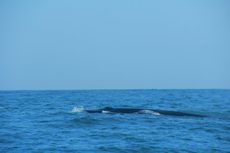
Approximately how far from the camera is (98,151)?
2056 centimetres

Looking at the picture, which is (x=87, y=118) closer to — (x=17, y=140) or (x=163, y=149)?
(x=17, y=140)

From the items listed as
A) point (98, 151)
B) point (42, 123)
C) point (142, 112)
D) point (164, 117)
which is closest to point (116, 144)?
point (98, 151)

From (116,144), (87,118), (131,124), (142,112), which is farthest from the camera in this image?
(142,112)

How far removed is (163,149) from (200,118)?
15.3 metres

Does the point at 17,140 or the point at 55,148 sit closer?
the point at 55,148

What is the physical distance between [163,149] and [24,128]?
35.1 feet

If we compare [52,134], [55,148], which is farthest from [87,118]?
[55,148]

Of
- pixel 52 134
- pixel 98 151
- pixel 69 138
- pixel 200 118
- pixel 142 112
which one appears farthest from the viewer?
pixel 142 112

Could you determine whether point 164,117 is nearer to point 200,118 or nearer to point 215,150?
point 200,118

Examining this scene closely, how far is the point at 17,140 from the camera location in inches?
925

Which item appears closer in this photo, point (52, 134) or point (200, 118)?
point (52, 134)

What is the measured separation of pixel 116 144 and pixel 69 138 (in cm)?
291

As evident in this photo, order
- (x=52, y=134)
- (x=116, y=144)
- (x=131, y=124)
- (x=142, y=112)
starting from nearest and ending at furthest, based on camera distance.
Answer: (x=116, y=144)
(x=52, y=134)
(x=131, y=124)
(x=142, y=112)

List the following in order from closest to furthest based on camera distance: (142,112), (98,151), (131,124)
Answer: (98,151), (131,124), (142,112)
